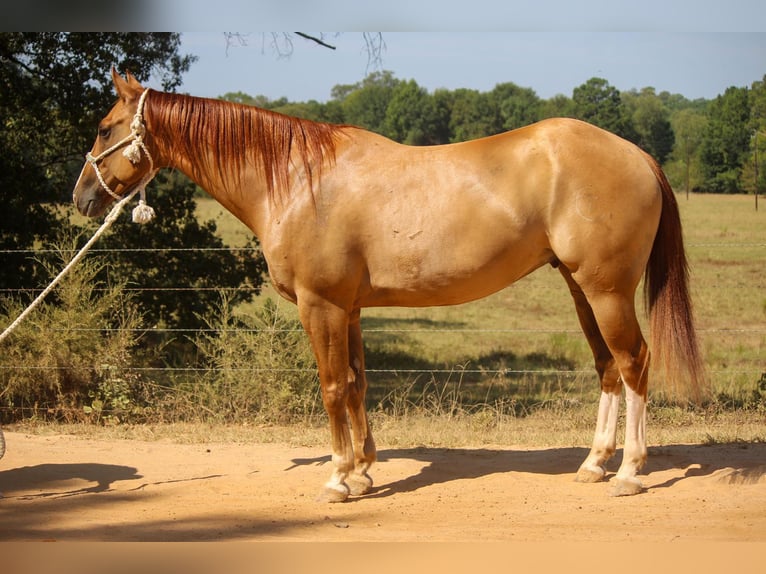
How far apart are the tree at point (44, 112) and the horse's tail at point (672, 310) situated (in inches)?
258

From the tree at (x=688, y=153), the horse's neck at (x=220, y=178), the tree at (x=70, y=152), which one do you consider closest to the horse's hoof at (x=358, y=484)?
the horse's neck at (x=220, y=178)

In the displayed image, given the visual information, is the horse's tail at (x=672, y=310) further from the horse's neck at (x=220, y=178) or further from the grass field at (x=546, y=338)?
the grass field at (x=546, y=338)

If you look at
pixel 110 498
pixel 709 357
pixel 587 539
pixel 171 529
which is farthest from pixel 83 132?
pixel 709 357

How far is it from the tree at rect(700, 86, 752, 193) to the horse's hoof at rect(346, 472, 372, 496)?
8.47 m

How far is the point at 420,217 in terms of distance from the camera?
433 centimetres

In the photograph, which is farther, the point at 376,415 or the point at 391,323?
the point at 391,323

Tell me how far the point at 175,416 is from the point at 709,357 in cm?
699

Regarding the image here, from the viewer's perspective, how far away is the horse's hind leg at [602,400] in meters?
4.68

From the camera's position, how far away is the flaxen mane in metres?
4.55

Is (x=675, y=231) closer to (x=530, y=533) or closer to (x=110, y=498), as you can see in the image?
(x=530, y=533)

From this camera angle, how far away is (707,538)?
3703 millimetres

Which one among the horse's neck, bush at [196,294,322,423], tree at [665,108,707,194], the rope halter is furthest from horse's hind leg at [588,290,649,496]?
tree at [665,108,707,194]

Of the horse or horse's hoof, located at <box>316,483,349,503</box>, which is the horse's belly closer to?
the horse

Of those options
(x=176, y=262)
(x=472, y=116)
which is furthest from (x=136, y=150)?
(x=472, y=116)
